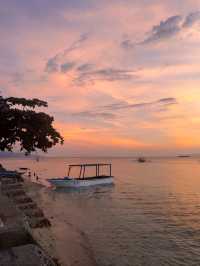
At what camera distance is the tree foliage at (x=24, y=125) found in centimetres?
2956

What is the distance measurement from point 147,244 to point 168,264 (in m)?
3.54

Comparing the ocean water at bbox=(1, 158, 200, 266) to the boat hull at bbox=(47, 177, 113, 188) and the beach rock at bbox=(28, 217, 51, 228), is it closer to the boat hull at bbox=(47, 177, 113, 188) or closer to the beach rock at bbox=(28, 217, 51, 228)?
the beach rock at bbox=(28, 217, 51, 228)

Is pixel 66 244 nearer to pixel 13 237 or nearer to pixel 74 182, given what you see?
pixel 13 237

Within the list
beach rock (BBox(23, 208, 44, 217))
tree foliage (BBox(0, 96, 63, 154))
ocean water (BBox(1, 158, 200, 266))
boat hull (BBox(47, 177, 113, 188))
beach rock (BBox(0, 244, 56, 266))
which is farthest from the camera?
boat hull (BBox(47, 177, 113, 188))

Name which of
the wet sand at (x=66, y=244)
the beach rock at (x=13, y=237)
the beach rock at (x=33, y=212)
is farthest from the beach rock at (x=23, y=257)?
the beach rock at (x=33, y=212)

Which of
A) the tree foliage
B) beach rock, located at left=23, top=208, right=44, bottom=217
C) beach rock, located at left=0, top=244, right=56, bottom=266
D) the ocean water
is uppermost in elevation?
the tree foliage

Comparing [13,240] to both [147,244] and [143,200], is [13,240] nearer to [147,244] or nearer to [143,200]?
[147,244]

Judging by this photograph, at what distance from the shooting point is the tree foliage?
29562 millimetres

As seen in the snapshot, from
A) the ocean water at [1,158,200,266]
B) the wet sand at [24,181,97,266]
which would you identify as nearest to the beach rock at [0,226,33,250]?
the wet sand at [24,181,97,266]

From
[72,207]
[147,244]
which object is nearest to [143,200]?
[72,207]

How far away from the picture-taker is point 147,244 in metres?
19.5

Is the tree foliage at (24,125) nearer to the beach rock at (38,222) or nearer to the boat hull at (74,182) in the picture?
the beach rock at (38,222)

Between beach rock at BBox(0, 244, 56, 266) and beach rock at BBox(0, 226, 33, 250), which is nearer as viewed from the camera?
beach rock at BBox(0, 244, 56, 266)

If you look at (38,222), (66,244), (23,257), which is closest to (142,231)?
(66,244)
